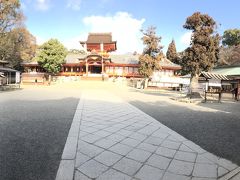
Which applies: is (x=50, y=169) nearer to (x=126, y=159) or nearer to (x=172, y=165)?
(x=126, y=159)

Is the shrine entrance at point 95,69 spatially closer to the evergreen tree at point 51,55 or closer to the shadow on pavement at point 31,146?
the evergreen tree at point 51,55

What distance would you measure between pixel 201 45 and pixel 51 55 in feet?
73.0

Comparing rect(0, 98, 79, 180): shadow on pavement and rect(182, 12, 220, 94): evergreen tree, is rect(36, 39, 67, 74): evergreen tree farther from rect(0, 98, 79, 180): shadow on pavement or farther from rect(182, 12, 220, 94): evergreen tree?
rect(0, 98, 79, 180): shadow on pavement

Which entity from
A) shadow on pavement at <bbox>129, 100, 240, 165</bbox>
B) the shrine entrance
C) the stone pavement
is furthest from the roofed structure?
the stone pavement

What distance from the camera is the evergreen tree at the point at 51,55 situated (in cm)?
3012

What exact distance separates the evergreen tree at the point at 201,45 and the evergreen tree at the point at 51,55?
20874 mm

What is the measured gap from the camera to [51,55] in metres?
30.3

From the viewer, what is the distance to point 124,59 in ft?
126

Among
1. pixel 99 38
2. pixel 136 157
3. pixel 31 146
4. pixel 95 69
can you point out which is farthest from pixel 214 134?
pixel 99 38

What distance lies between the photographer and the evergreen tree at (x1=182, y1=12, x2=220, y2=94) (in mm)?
15023

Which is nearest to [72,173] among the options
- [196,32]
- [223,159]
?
[223,159]

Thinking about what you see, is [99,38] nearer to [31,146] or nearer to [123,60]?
[123,60]

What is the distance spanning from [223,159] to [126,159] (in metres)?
1.79

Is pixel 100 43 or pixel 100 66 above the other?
pixel 100 43
